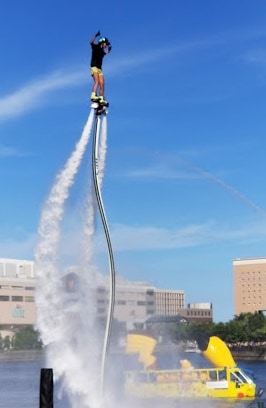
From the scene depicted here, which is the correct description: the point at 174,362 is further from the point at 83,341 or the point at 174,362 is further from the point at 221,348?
the point at 83,341

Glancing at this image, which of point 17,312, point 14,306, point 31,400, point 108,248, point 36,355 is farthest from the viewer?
point 14,306

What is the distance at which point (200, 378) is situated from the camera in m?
62.6

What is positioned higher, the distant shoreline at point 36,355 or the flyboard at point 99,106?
the flyboard at point 99,106

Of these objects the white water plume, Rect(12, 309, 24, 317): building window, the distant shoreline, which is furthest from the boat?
Rect(12, 309, 24, 317): building window

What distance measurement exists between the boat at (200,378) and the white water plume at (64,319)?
94.0 feet

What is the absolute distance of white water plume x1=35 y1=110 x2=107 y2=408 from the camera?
30.0 meters

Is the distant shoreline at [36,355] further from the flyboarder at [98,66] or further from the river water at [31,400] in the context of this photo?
the flyboarder at [98,66]

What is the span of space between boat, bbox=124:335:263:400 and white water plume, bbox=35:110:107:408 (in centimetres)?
2866

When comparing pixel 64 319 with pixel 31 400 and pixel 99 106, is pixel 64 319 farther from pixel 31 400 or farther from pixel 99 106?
pixel 31 400

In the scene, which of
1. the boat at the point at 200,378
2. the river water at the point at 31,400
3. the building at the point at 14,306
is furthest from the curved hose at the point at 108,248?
the building at the point at 14,306

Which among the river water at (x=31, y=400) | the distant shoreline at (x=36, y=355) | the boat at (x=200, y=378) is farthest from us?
the distant shoreline at (x=36, y=355)

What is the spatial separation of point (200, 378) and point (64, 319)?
1350 inches

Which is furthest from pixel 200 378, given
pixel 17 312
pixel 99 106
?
pixel 17 312

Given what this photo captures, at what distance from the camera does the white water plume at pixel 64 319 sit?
98.4 feet
